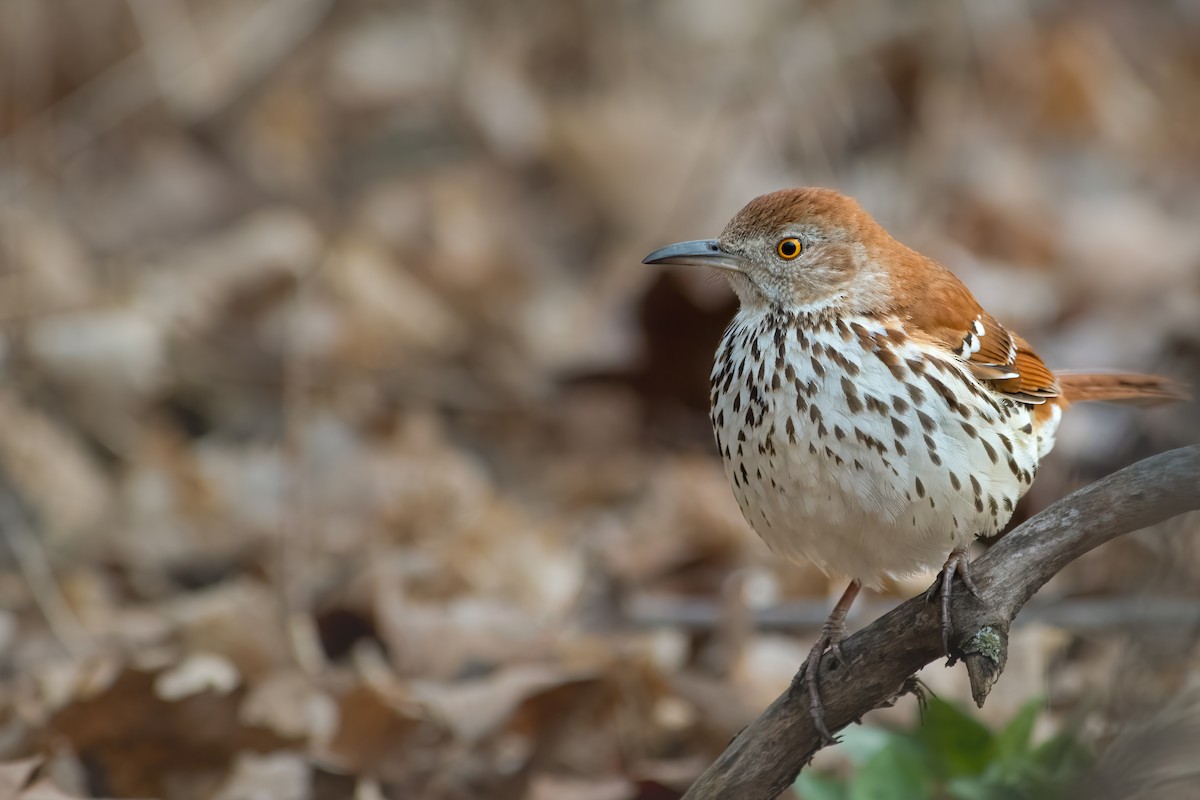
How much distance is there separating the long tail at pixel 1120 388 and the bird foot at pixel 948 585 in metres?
1.04

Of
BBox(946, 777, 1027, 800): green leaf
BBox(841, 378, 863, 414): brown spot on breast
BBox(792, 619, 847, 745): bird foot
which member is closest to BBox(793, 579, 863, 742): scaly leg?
BBox(792, 619, 847, 745): bird foot

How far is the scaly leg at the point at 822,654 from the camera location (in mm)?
2859

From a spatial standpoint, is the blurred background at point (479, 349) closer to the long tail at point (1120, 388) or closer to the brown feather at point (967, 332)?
the long tail at point (1120, 388)

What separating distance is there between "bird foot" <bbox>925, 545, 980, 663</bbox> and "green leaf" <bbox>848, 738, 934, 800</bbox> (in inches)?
18.2

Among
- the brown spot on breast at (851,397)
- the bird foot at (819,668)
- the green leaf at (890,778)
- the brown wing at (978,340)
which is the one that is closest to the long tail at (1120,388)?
the brown wing at (978,340)

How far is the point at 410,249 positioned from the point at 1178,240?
397 cm

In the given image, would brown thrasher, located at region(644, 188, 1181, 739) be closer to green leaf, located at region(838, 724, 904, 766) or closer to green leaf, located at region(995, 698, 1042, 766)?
green leaf, located at region(838, 724, 904, 766)

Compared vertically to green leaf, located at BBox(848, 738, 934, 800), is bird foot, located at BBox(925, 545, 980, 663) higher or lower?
higher

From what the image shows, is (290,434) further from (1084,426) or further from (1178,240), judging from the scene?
(1178,240)

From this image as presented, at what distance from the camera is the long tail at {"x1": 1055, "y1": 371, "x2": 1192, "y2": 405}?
12.6ft

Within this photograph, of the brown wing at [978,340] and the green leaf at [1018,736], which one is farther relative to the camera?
the brown wing at [978,340]

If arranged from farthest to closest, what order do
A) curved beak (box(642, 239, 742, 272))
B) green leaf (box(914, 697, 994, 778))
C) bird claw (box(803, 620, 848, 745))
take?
curved beak (box(642, 239, 742, 272)), green leaf (box(914, 697, 994, 778)), bird claw (box(803, 620, 848, 745))

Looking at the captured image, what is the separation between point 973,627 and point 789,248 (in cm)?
125

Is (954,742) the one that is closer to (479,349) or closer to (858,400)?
(858,400)
